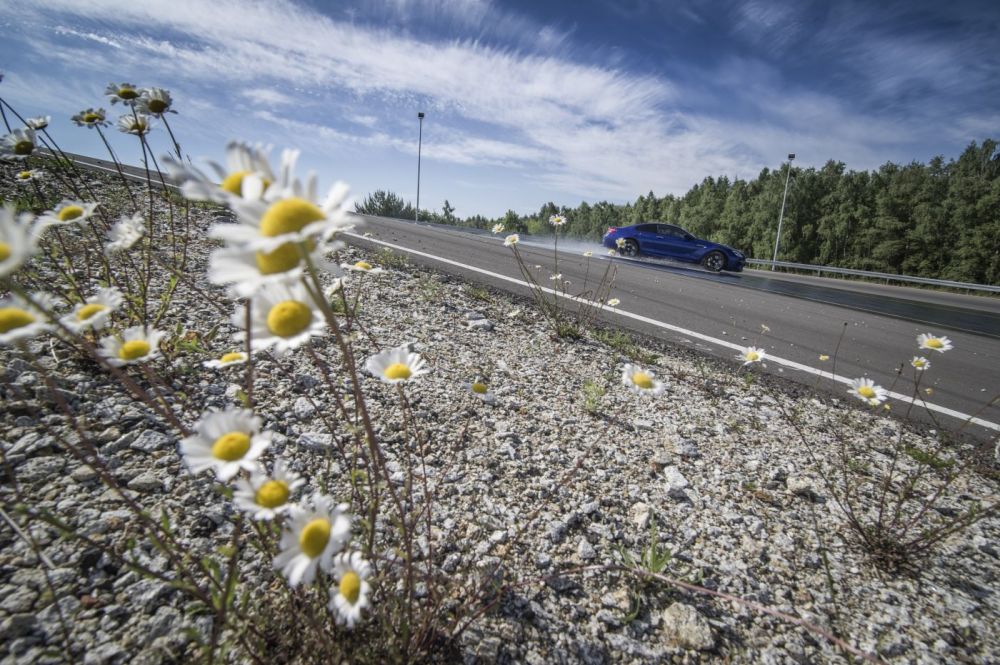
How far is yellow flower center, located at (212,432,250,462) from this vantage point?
1.02 meters

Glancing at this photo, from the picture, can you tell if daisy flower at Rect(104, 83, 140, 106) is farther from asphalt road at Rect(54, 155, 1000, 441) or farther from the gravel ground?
asphalt road at Rect(54, 155, 1000, 441)

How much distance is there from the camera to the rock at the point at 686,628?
1.47 metres

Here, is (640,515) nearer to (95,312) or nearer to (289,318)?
(289,318)

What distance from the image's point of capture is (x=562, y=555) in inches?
68.3

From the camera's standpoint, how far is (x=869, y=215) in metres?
33.8

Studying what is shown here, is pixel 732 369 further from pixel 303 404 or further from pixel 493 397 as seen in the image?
pixel 303 404

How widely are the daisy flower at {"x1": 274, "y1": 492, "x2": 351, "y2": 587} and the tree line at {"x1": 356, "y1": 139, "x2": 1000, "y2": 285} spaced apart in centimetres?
2578

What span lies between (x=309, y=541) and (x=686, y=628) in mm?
1382

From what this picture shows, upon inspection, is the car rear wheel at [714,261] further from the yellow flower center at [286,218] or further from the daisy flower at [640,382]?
the yellow flower center at [286,218]

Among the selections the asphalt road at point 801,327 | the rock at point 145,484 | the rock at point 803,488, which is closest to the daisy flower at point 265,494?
the rock at point 145,484

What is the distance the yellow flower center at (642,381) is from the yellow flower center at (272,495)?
1267mm

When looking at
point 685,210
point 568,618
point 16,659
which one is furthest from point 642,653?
point 685,210

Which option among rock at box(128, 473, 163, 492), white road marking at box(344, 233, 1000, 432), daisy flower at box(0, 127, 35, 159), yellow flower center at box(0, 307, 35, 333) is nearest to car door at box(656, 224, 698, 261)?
white road marking at box(344, 233, 1000, 432)

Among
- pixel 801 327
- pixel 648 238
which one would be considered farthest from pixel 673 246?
pixel 801 327
